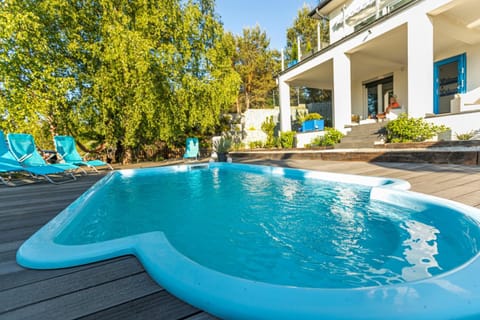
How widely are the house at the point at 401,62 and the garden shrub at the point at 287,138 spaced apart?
2.48 ft

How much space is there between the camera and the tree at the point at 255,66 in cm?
1914

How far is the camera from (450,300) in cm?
79

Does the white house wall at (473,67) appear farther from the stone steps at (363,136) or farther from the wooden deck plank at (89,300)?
the wooden deck plank at (89,300)

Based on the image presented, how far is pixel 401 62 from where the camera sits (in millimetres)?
9227

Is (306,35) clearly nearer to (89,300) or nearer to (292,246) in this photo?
(292,246)

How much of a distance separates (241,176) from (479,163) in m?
4.21

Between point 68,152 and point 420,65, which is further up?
point 420,65

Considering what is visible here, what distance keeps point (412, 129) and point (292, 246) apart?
576 cm

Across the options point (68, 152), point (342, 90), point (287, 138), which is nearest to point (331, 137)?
point (342, 90)

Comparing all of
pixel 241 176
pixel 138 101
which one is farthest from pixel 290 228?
pixel 138 101

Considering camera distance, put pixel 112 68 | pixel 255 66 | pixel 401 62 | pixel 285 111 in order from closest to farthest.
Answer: pixel 112 68
pixel 401 62
pixel 285 111
pixel 255 66

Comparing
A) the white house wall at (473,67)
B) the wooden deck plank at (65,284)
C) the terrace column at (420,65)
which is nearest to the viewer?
the wooden deck plank at (65,284)

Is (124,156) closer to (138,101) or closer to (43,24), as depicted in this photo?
(138,101)

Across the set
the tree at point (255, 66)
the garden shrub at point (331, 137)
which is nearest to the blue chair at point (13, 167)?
the garden shrub at point (331, 137)
